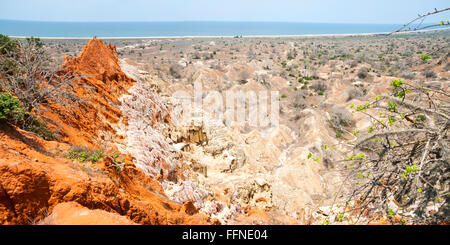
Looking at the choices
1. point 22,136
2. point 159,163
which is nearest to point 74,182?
point 22,136

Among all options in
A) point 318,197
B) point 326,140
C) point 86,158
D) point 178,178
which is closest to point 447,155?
point 86,158

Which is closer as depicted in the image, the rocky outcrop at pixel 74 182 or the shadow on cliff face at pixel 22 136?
the rocky outcrop at pixel 74 182

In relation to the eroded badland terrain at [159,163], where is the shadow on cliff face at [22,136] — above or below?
above

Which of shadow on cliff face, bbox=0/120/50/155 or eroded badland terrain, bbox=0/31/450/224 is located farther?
shadow on cliff face, bbox=0/120/50/155

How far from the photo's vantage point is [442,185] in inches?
153

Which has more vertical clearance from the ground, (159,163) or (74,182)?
(74,182)

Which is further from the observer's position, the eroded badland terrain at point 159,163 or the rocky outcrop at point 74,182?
the eroded badland terrain at point 159,163

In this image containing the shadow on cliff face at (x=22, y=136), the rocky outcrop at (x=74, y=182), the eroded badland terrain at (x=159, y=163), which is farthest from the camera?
the shadow on cliff face at (x=22, y=136)

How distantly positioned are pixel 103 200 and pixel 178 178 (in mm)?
4911

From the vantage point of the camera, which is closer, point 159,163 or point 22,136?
point 22,136

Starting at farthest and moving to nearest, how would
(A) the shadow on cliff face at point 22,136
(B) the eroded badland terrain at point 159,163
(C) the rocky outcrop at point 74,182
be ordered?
(A) the shadow on cliff face at point 22,136 → (B) the eroded badland terrain at point 159,163 → (C) the rocky outcrop at point 74,182

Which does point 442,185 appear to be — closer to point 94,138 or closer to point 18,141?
point 18,141

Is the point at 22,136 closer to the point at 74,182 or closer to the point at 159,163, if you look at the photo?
the point at 74,182

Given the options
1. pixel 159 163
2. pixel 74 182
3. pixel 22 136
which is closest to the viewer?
pixel 74 182
